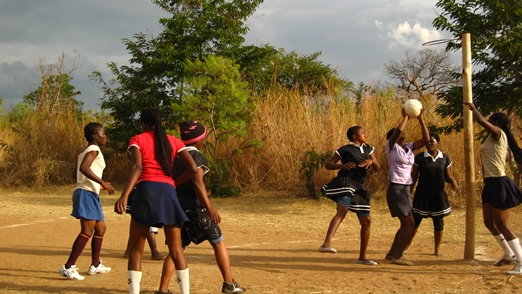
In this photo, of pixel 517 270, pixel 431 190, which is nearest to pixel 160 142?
pixel 431 190

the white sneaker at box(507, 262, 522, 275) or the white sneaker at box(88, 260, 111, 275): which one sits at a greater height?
the white sneaker at box(507, 262, 522, 275)

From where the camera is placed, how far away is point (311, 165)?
13109 millimetres

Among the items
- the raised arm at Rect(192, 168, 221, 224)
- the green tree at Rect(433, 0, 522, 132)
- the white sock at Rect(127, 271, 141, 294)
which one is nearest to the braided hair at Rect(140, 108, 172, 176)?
the raised arm at Rect(192, 168, 221, 224)

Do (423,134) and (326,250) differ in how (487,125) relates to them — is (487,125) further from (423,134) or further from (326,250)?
(326,250)

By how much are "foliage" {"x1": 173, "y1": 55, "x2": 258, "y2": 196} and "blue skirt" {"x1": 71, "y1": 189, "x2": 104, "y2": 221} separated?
25.3 ft

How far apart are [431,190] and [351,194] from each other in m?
1.05

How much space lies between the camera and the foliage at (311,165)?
12961 millimetres

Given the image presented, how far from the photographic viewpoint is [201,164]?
17.7 feet

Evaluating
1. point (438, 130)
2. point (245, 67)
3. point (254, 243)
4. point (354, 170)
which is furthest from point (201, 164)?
point (245, 67)

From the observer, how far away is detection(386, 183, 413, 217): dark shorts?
268 inches

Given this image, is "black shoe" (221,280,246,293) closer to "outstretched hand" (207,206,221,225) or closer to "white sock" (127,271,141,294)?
"outstretched hand" (207,206,221,225)

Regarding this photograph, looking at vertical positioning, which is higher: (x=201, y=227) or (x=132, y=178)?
(x=132, y=178)

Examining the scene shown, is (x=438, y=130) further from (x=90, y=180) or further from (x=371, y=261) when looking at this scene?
(x=90, y=180)

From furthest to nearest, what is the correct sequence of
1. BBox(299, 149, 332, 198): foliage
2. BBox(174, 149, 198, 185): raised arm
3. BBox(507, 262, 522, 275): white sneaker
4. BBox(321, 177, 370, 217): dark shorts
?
BBox(299, 149, 332, 198): foliage → BBox(321, 177, 370, 217): dark shorts → BBox(507, 262, 522, 275): white sneaker → BBox(174, 149, 198, 185): raised arm
